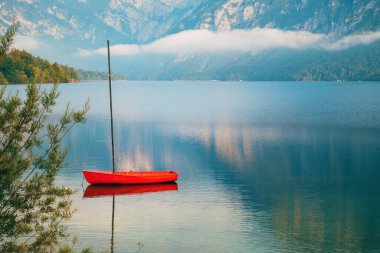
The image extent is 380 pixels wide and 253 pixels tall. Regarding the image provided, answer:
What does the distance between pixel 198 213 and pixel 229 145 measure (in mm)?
51973

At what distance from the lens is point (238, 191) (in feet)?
245

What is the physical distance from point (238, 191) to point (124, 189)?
45.5 ft

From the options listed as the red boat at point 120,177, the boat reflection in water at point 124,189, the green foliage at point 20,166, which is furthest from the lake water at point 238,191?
the green foliage at point 20,166

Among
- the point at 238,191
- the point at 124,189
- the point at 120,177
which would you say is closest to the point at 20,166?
the point at 124,189

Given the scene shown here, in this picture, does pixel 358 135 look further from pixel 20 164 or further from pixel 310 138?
pixel 20 164

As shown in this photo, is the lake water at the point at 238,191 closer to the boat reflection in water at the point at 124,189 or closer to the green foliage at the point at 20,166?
the boat reflection in water at the point at 124,189

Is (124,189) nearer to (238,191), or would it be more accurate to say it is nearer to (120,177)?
(120,177)

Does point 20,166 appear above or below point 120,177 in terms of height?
above

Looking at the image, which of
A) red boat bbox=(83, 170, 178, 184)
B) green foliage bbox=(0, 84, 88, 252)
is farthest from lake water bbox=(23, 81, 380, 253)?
green foliage bbox=(0, 84, 88, 252)

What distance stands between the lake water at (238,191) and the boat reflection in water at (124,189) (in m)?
0.82

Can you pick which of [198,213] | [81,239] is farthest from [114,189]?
[81,239]

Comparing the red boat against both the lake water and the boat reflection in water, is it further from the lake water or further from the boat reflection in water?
the lake water

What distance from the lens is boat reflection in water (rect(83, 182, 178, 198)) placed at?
7325 centimetres

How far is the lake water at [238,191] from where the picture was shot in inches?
2156
